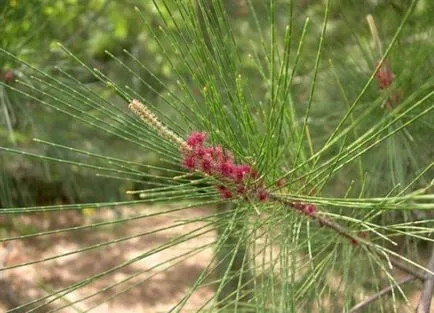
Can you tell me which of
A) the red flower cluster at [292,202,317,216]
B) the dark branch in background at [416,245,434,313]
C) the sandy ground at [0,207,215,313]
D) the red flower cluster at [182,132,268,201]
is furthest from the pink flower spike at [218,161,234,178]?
the sandy ground at [0,207,215,313]

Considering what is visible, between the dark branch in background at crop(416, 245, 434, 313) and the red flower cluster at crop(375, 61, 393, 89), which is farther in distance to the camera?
the red flower cluster at crop(375, 61, 393, 89)

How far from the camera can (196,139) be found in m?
0.69

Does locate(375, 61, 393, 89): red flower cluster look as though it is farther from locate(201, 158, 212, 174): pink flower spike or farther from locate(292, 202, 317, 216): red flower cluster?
locate(201, 158, 212, 174): pink flower spike

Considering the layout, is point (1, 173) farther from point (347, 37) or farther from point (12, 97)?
point (347, 37)

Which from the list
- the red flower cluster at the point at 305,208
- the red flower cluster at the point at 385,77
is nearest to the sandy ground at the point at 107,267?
the red flower cluster at the point at 385,77

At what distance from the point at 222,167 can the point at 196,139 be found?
40 mm

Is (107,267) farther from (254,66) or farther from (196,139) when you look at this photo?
(196,139)

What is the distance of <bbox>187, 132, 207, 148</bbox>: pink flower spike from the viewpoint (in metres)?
0.69

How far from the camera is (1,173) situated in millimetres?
1824

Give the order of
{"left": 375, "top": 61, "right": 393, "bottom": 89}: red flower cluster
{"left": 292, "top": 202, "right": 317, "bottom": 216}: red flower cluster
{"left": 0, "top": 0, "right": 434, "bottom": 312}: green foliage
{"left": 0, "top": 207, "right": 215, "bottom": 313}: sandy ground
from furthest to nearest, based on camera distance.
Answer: {"left": 0, "top": 207, "right": 215, "bottom": 313}: sandy ground
{"left": 375, "top": 61, "right": 393, "bottom": 89}: red flower cluster
{"left": 292, "top": 202, "right": 317, "bottom": 216}: red flower cluster
{"left": 0, "top": 0, "right": 434, "bottom": 312}: green foliage

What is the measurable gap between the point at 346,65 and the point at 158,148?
2.29 ft

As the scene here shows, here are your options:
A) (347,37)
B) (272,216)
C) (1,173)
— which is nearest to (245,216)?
(272,216)

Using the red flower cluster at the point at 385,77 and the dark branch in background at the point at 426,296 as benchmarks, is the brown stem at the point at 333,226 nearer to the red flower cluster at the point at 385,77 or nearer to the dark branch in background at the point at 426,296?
the dark branch in background at the point at 426,296

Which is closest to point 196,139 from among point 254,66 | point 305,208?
point 305,208
